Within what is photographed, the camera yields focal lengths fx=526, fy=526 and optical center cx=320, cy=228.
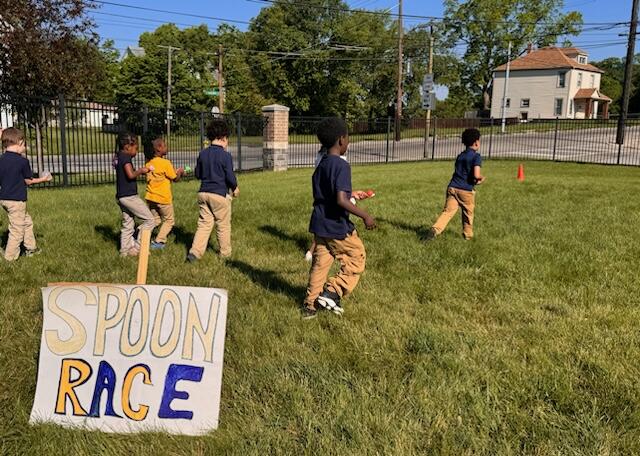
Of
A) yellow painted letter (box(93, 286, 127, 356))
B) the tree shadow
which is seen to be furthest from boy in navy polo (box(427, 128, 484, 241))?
yellow painted letter (box(93, 286, 127, 356))

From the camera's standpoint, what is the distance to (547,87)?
210 ft

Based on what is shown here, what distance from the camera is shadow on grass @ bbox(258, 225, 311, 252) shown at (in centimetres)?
675

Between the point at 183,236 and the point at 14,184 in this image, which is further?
the point at 183,236

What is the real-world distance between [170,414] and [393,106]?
57.2 metres

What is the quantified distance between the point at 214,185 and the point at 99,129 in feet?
43.0

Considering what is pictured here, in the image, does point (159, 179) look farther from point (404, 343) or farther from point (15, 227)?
point (404, 343)

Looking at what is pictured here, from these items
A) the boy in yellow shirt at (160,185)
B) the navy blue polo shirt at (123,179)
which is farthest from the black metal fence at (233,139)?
the navy blue polo shirt at (123,179)

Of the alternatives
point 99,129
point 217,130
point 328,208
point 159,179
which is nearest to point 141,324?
point 328,208

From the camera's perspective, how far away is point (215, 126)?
5977mm

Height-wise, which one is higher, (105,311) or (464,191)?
(464,191)

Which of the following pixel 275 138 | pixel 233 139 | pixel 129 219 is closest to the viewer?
pixel 129 219

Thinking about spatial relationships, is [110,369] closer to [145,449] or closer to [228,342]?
[145,449]

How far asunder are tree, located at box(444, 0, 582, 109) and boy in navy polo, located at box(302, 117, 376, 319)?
62.3m

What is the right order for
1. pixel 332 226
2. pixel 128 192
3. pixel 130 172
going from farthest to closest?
pixel 128 192, pixel 130 172, pixel 332 226
